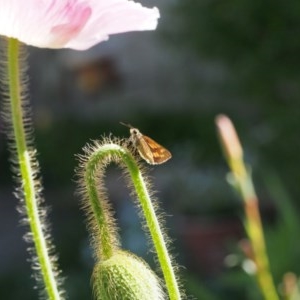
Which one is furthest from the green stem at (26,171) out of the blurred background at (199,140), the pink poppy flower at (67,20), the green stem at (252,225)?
the blurred background at (199,140)

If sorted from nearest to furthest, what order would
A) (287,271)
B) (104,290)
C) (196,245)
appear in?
(104,290), (287,271), (196,245)

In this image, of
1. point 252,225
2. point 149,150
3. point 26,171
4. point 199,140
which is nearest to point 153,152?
point 149,150

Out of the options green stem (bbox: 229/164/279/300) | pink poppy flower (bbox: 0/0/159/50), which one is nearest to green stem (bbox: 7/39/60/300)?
pink poppy flower (bbox: 0/0/159/50)

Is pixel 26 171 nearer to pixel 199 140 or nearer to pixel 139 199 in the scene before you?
pixel 139 199

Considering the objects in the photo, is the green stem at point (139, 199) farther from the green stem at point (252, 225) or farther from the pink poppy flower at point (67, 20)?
the green stem at point (252, 225)

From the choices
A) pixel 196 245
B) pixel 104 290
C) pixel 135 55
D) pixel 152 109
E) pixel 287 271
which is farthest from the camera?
pixel 135 55

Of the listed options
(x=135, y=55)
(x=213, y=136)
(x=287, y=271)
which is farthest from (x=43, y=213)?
(x=135, y=55)

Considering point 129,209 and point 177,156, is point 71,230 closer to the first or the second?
point 129,209
